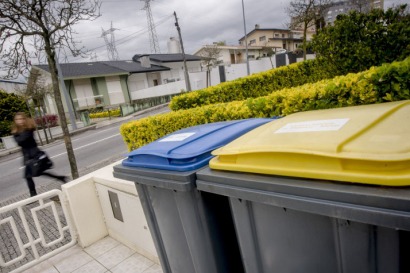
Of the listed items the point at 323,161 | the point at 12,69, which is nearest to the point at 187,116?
the point at 323,161

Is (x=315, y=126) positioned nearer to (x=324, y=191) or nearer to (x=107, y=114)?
(x=324, y=191)

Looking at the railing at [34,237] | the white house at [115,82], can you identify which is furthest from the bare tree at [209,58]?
the railing at [34,237]

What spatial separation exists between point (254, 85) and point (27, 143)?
29.0 ft

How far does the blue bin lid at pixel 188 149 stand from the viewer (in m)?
1.57

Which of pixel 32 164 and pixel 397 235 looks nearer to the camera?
pixel 397 235

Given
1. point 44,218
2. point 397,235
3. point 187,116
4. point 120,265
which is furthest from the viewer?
point 44,218

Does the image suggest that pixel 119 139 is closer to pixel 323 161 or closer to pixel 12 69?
pixel 12 69

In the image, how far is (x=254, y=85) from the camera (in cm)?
1155

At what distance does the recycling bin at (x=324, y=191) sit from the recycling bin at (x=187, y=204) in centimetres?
14

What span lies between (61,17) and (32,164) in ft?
11.4

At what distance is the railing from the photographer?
10.9ft

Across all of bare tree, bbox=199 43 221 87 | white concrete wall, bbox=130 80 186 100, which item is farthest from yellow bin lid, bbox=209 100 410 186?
white concrete wall, bbox=130 80 186 100

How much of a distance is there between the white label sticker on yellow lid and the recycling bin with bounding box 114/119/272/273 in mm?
Answer: 479

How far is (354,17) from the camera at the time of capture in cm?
645
